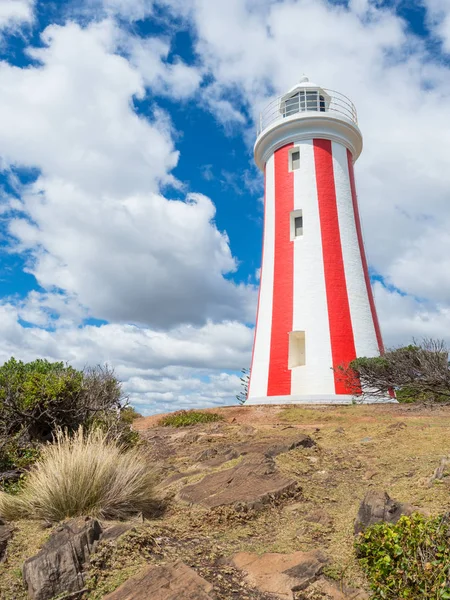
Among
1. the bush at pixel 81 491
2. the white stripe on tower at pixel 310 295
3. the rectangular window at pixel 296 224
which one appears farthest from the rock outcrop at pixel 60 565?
the rectangular window at pixel 296 224

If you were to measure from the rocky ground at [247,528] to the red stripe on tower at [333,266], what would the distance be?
8603 mm

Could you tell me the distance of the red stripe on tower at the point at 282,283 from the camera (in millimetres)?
18953

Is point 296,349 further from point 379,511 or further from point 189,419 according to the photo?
point 379,511

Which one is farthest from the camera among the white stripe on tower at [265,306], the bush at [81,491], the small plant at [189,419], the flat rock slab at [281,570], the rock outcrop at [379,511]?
the white stripe on tower at [265,306]

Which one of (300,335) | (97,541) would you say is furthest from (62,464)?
(300,335)

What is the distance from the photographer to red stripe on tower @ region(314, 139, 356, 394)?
60.4 ft

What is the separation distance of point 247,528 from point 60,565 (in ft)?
7.19

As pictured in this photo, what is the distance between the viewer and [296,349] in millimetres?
19625

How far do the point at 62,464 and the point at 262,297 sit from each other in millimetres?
15588

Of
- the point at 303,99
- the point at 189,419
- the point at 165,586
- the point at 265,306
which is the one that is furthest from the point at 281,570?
the point at 303,99

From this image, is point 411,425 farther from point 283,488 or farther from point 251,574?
point 251,574

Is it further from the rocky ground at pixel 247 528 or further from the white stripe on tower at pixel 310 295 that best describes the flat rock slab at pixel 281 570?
the white stripe on tower at pixel 310 295

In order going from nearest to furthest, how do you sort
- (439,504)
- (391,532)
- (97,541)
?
(391,532) < (97,541) < (439,504)

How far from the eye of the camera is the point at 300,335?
771 inches
